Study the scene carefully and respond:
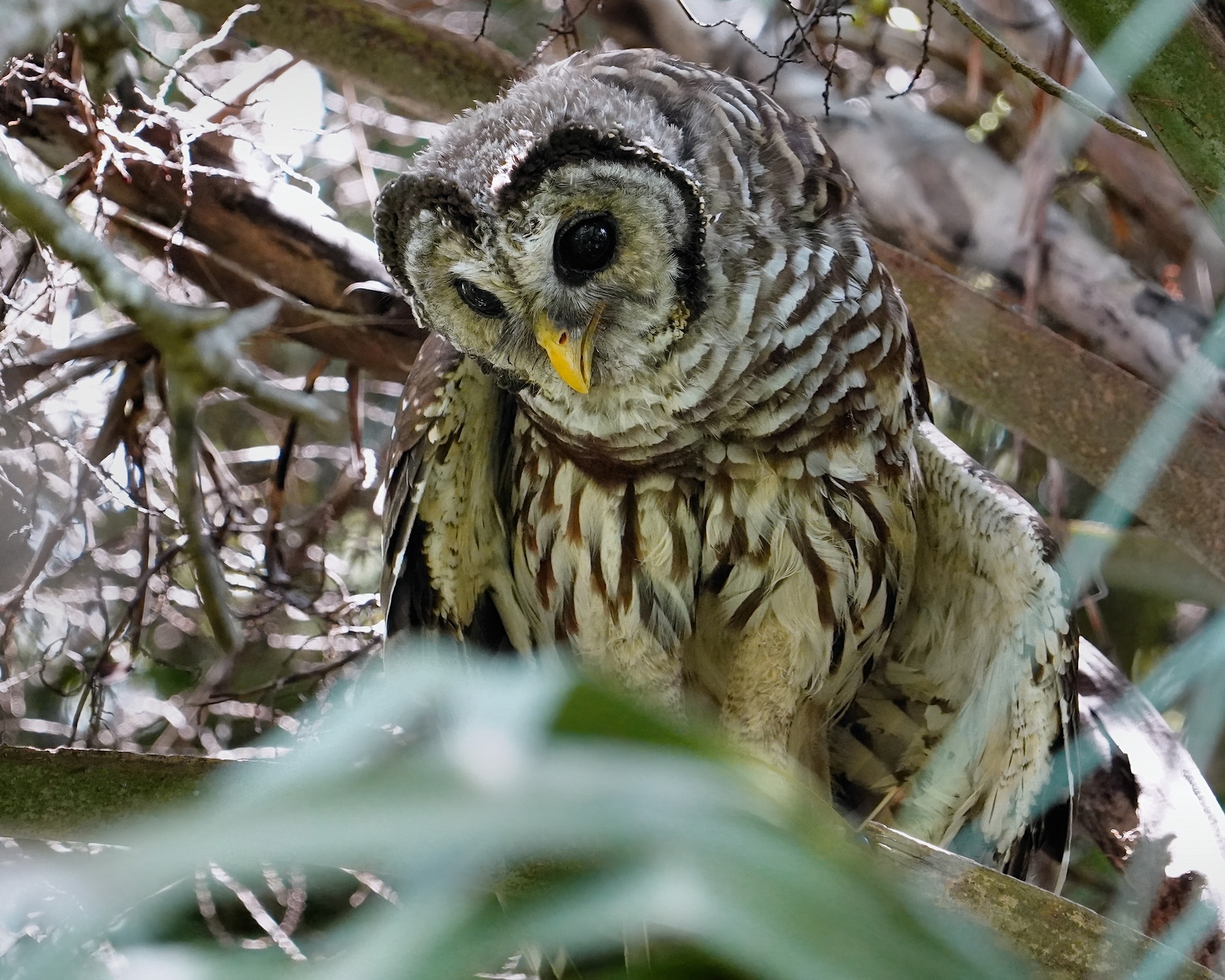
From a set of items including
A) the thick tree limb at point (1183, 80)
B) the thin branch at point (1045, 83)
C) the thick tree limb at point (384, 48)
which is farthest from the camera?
the thick tree limb at point (384, 48)

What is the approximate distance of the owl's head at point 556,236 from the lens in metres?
1.67

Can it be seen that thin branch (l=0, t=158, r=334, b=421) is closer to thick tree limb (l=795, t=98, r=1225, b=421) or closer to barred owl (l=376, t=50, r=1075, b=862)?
barred owl (l=376, t=50, r=1075, b=862)

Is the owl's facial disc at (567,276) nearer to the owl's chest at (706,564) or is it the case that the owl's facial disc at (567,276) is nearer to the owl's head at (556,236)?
the owl's head at (556,236)

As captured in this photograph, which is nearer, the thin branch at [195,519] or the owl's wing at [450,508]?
the thin branch at [195,519]

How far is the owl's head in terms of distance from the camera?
1675mm

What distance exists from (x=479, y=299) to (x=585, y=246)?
7.5 inches

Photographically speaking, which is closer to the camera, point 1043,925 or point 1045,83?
point 1043,925

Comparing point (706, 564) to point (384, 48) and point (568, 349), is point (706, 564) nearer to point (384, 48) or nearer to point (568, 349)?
point (568, 349)

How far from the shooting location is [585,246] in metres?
1.73

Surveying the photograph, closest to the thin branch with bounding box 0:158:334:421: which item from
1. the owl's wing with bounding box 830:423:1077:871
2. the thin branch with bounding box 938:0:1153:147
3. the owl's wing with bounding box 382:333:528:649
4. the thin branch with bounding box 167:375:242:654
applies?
the thin branch with bounding box 167:375:242:654

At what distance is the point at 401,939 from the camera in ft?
1.42

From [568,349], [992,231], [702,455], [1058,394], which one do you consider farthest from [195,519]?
[992,231]

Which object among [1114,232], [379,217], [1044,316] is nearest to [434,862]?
[379,217]

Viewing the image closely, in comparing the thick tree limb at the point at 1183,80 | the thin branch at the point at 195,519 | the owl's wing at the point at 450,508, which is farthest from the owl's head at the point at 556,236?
the thick tree limb at the point at 1183,80
